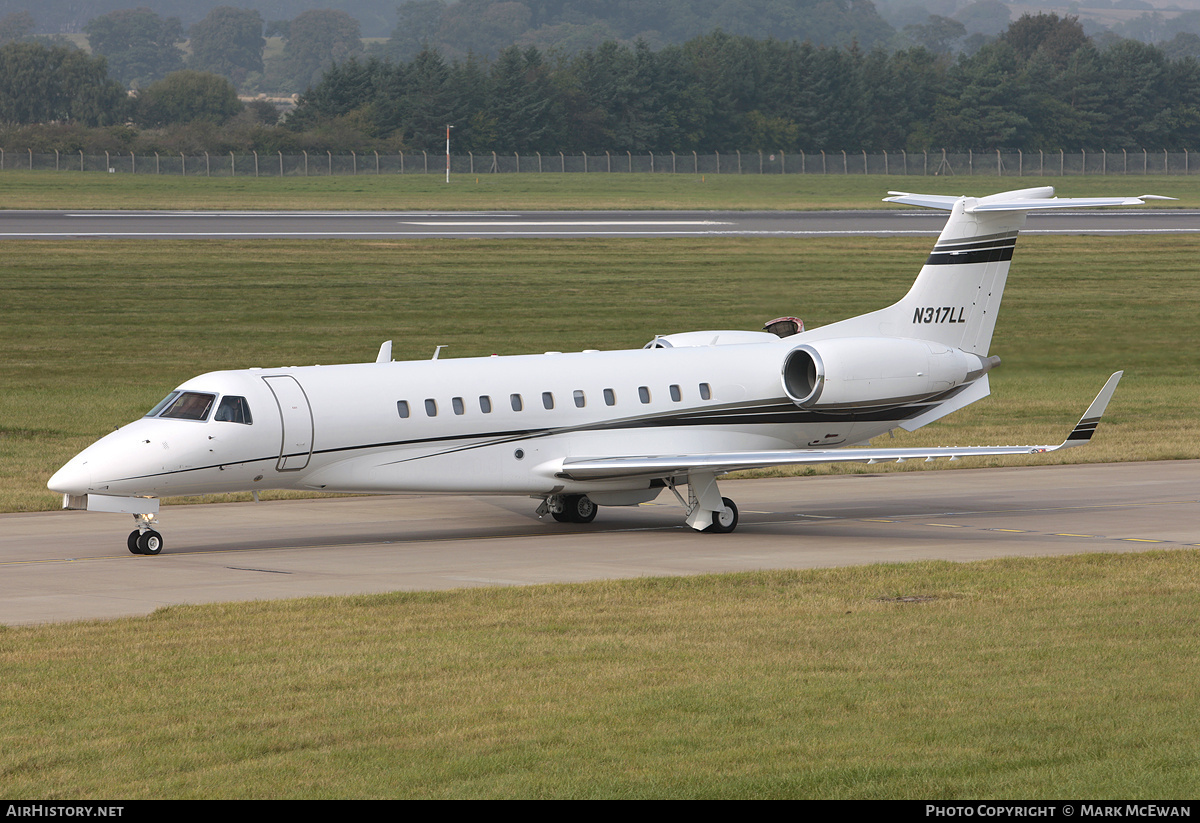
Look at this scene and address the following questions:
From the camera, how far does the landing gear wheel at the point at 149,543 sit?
2180cm

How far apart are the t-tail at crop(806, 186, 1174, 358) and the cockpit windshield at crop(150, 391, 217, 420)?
11091mm

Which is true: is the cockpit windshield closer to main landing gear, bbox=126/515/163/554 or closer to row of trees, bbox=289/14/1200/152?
main landing gear, bbox=126/515/163/554

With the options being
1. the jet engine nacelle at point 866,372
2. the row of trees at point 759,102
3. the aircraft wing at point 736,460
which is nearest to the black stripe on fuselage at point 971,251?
the jet engine nacelle at point 866,372

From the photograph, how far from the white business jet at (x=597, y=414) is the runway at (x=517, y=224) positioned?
135ft

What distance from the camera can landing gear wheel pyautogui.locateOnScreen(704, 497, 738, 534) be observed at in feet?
80.2

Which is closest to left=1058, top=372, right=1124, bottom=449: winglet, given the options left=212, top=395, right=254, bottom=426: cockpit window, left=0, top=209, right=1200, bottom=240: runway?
left=212, top=395, right=254, bottom=426: cockpit window

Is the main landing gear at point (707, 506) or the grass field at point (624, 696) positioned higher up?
the grass field at point (624, 696)

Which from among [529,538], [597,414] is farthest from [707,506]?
[529,538]

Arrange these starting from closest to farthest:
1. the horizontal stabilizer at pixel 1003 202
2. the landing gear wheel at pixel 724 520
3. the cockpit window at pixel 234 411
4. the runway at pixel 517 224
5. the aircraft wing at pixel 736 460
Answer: the cockpit window at pixel 234 411 < the aircraft wing at pixel 736 460 < the landing gear wheel at pixel 724 520 < the horizontal stabilizer at pixel 1003 202 < the runway at pixel 517 224

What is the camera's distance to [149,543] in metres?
21.8

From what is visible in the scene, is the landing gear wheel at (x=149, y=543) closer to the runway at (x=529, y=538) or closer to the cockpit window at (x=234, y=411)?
the runway at (x=529, y=538)

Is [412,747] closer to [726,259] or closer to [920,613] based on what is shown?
[920,613]

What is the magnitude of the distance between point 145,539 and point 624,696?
1105cm

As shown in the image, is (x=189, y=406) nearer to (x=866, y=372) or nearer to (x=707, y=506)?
(x=707, y=506)
